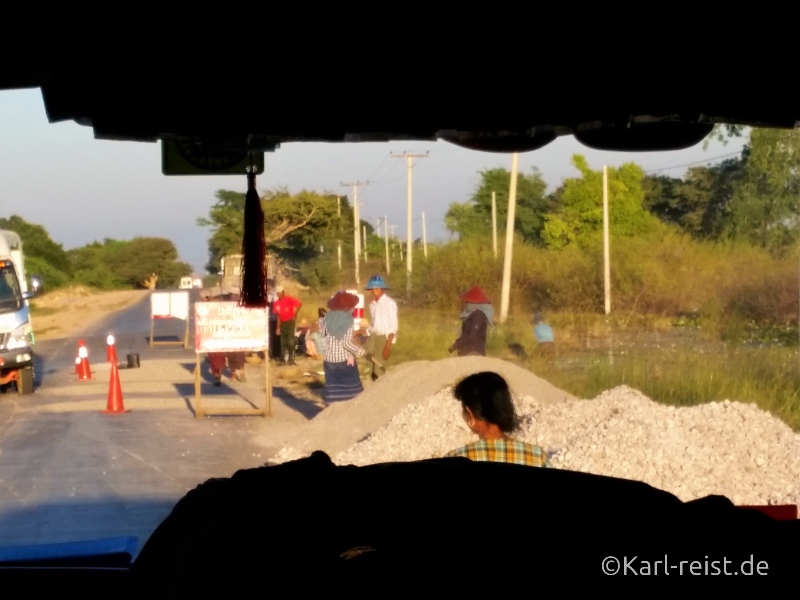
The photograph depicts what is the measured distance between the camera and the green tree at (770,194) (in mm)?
21438

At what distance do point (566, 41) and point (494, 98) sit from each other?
0.90ft

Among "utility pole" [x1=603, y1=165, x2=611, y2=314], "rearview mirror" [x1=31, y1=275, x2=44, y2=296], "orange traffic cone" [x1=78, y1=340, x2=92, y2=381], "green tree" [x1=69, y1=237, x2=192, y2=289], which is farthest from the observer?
"green tree" [x1=69, y1=237, x2=192, y2=289]

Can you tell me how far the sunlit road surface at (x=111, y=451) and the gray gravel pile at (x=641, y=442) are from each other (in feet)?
4.58

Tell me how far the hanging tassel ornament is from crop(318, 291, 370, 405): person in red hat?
9.51 m

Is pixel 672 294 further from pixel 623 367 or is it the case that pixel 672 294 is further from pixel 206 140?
pixel 206 140

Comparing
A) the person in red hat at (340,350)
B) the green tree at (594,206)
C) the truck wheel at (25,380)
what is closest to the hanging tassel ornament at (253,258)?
the person in red hat at (340,350)

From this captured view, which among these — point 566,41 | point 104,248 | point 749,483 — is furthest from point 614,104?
point 104,248

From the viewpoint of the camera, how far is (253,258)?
13.6 feet

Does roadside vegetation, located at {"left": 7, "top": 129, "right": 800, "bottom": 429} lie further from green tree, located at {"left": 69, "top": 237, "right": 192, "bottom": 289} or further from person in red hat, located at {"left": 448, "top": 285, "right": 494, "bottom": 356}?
green tree, located at {"left": 69, "top": 237, "right": 192, "bottom": 289}

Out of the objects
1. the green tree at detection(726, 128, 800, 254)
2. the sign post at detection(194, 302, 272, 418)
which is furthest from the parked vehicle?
the green tree at detection(726, 128, 800, 254)

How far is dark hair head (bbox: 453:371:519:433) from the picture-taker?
5457 mm

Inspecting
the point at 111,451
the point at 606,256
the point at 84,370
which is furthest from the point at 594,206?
the point at 111,451

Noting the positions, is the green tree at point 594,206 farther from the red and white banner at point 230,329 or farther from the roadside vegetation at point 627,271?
the red and white banner at point 230,329

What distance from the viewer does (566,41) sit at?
3215mm
